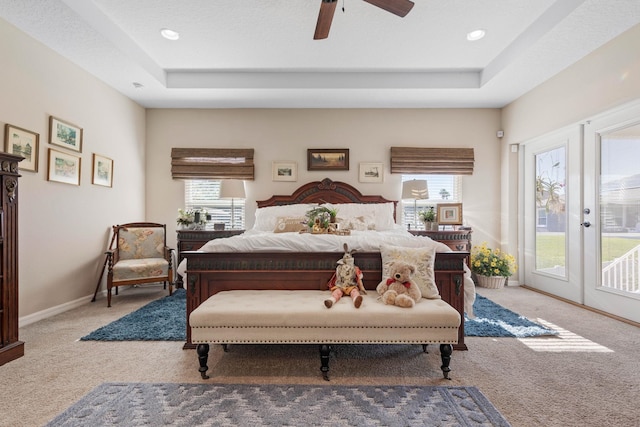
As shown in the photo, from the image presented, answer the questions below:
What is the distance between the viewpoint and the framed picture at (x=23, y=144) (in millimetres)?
2975

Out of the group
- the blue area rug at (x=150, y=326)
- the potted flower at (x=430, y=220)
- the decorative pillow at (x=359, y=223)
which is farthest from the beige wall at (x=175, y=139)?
the blue area rug at (x=150, y=326)

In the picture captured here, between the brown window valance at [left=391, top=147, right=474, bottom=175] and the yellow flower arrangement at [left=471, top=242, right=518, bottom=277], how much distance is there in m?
1.38

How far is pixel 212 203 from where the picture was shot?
5266 millimetres

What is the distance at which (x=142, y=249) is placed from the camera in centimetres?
424

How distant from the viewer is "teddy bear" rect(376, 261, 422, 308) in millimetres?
2088

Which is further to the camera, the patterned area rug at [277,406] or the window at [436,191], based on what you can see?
the window at [436,191]

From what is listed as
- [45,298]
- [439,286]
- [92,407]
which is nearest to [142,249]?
[45,298]

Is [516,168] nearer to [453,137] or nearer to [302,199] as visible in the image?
[453,137]

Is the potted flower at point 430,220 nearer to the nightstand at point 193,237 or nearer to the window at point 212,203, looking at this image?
the window at point 212,203

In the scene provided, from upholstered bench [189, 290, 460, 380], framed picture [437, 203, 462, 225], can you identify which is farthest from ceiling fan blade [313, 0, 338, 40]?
framed picture [437, 203, 462, 225]

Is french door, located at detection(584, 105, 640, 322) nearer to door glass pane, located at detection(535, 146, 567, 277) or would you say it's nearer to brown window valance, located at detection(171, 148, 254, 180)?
door glass pane, located at detection(535, 146, 567, 277)

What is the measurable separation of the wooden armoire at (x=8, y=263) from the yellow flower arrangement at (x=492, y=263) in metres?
5.37

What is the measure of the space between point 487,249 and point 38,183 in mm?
5967

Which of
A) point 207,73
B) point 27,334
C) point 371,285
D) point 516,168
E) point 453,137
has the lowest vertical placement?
point 27,334
